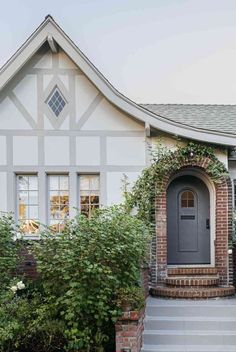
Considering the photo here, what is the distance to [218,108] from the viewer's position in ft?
40.2

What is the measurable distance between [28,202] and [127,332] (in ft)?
14.5

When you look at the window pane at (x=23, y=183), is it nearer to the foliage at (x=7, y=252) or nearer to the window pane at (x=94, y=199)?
the window pane at (x=94, y=199)

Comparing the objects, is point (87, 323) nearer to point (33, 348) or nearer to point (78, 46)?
point (33, 348)

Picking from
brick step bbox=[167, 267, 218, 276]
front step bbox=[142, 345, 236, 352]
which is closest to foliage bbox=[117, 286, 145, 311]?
front step bbox=[142, 345, 236, 352]

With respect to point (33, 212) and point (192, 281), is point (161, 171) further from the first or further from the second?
point (33, 212)

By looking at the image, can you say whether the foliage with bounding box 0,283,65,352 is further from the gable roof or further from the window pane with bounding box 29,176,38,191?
the gable roof

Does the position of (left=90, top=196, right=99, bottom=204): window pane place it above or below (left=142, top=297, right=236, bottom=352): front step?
above

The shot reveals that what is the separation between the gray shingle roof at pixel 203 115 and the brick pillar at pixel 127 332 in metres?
5.80

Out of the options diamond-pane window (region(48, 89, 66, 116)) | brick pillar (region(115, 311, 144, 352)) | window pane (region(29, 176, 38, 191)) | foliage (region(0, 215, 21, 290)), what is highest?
diamond-pane window (region(48, 89, 66, 116))

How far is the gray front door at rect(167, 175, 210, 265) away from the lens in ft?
29.9

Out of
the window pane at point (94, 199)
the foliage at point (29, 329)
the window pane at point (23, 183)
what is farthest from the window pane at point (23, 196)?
the foliage at point (29, 329)

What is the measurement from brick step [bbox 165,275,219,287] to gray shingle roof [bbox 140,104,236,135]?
3.94 meters

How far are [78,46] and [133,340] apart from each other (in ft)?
20.4

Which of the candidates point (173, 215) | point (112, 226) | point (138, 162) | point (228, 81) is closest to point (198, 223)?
point (173, 215)
